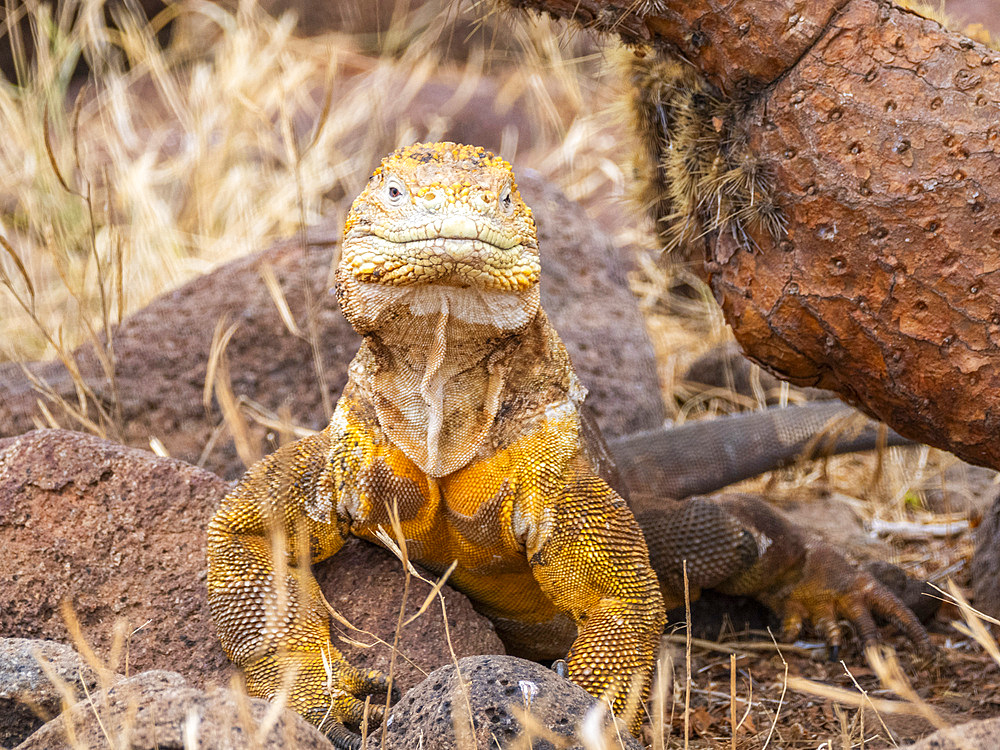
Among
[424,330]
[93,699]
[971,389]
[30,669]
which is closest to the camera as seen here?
[93,699]

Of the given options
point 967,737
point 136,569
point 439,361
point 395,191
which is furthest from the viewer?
point 136,569

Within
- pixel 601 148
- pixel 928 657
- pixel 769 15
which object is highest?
pixel 769 15

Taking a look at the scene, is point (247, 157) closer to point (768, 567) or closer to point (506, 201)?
point (768, 567)

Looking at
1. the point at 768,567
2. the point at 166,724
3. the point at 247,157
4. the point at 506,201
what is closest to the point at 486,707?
the point at 166,724

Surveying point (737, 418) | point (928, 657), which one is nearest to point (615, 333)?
point (737, 418)

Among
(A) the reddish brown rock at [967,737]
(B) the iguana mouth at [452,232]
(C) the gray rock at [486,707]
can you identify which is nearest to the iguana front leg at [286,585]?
(C) the gray rock at [486,707]

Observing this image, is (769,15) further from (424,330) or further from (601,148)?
(601,148)
